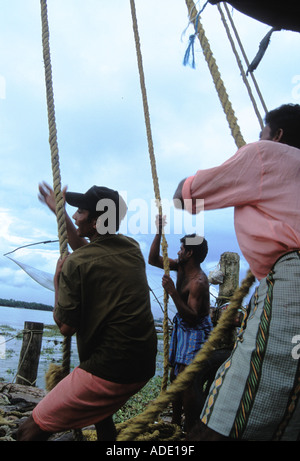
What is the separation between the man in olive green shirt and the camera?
1.56m

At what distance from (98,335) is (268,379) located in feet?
2.98

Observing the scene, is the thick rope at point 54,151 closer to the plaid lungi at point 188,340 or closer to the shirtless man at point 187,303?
the shirtless man at point 187,303

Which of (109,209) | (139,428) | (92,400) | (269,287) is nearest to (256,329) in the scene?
(269,287)

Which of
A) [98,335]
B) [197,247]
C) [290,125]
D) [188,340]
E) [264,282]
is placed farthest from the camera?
[197,247]

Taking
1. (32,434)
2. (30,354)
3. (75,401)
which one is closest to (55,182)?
(75,401)

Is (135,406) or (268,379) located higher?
(268,379)

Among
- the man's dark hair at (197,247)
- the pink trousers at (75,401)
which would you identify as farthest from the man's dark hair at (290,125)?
the man's dark hair at (197,247)

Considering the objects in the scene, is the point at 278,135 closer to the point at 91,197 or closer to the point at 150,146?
the point at 91,197

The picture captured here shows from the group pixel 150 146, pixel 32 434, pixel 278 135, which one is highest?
pixel 150 146

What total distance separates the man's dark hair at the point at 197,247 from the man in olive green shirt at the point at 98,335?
1569mm

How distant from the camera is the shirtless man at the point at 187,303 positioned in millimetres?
2980

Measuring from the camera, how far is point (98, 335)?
5.43ft

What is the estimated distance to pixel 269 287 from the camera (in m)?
1.05
